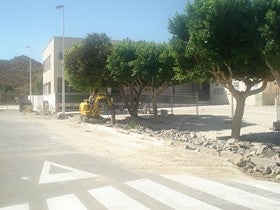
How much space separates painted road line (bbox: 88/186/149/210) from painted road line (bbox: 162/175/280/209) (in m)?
1.72

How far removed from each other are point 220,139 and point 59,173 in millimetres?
10813

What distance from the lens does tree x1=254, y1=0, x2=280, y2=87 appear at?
17.3m

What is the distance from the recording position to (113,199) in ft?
30.8

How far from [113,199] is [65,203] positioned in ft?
2.98

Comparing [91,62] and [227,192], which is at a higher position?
[91,62]

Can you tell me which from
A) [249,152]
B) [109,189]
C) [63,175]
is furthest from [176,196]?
[249,152]

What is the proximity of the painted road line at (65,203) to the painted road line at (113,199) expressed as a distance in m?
0.42

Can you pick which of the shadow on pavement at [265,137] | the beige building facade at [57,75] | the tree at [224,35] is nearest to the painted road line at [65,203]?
the tree at [224,35]

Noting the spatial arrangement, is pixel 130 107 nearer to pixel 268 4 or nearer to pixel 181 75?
pixel 181 75

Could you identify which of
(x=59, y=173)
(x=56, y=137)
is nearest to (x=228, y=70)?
(x=56, y=137)

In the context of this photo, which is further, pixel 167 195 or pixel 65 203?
pixel 167 195

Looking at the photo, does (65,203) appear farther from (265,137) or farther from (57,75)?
(57,75)

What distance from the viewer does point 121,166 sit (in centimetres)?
1370

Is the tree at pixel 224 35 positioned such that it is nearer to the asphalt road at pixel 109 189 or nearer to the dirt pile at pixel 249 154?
the dirt pile at pixel 249 154
